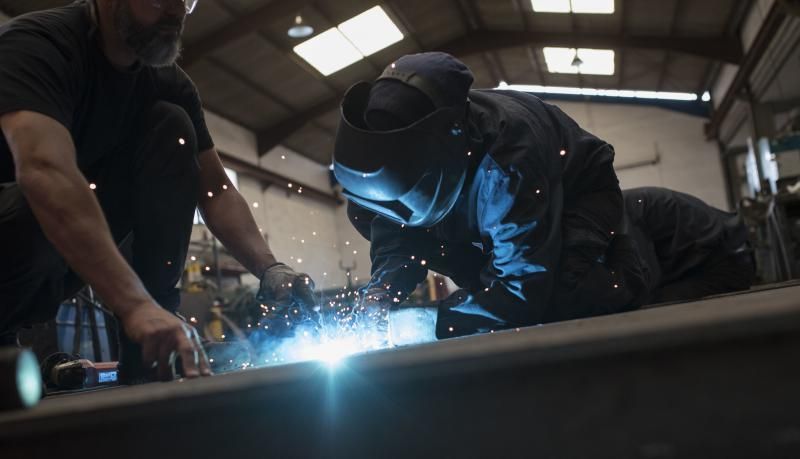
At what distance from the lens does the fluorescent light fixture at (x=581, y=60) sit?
29.7 feet

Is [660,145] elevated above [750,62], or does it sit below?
below

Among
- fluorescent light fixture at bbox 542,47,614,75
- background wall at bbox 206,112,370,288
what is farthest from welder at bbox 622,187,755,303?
fluorescent light fixture at bbox 542,47,614,75

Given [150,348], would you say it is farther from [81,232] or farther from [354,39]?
[354,39]

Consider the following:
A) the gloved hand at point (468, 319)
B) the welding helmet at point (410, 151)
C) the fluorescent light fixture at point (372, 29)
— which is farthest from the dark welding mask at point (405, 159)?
the fluorescent light fixture at point (372, 29)

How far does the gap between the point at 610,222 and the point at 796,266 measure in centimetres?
360

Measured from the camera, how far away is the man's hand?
1.01 metres

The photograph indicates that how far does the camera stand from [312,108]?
6938 mm

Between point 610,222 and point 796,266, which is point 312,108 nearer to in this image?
point 796,266

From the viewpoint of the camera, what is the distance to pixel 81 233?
1.11m

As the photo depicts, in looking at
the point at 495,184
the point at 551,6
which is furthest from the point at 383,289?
the point at 551,6

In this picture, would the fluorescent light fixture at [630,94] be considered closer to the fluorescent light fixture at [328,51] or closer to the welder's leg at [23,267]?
the fluorescent light fixture at [328,51]

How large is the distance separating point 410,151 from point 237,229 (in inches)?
21.0

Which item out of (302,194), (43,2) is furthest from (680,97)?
(43,2)

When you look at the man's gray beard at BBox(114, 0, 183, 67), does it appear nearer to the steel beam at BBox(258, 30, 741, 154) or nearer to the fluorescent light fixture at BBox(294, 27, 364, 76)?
the fluorescent light fixture at BBox(294, 27, 364, 76)
